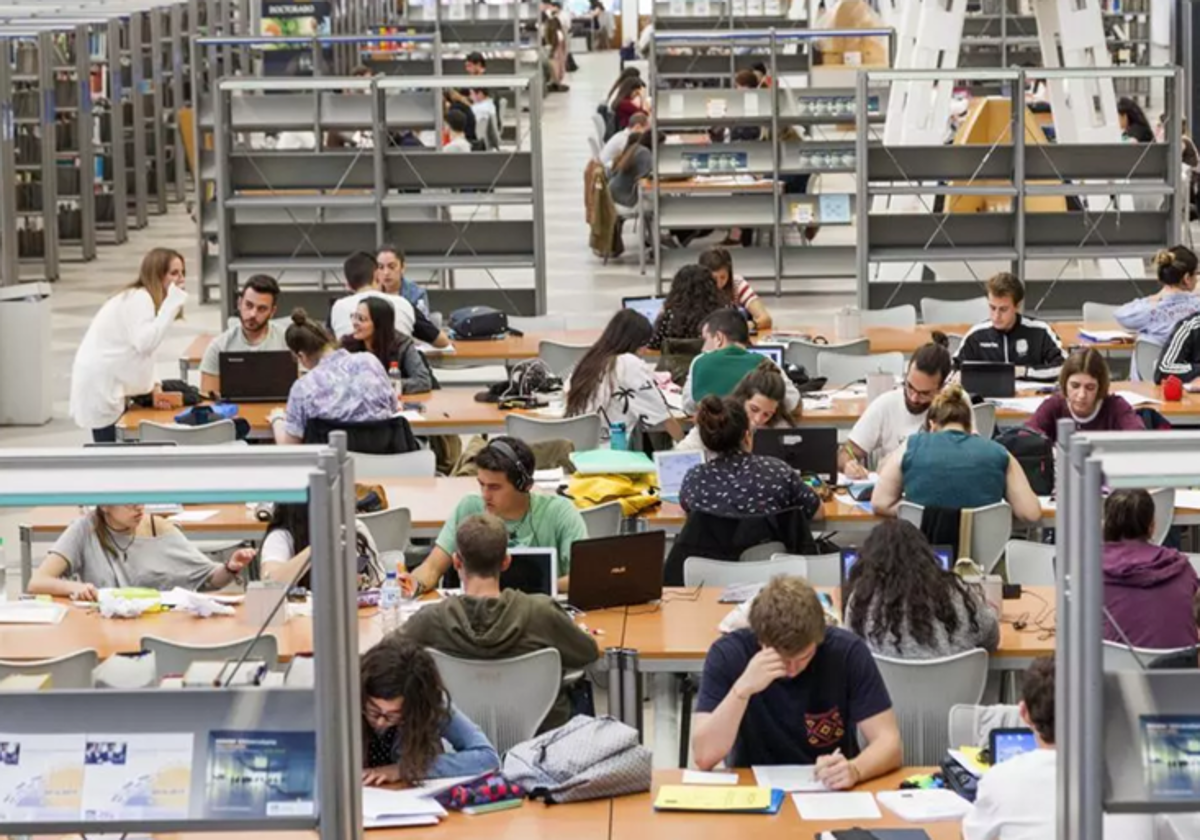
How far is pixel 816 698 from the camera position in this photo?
570 centimetres

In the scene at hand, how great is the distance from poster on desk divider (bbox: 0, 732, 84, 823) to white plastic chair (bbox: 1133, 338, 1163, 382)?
8.39 meters

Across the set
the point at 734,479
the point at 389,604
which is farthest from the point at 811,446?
the point at 389,604

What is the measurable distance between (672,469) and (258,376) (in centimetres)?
288

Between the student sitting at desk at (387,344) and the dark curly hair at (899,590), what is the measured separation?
4.57 metres

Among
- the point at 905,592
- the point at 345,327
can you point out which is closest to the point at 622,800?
the point at 905,592

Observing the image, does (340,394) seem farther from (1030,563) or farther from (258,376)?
(1030,563)

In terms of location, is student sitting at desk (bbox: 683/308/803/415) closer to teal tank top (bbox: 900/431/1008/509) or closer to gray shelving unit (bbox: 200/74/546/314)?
teal tank top (bbox: 900/431/1008/509)

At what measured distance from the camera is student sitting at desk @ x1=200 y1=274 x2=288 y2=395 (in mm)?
10953

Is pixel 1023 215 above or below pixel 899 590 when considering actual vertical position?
above

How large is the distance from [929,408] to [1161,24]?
2029 centimetres

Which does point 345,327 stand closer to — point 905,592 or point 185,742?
point 905,592

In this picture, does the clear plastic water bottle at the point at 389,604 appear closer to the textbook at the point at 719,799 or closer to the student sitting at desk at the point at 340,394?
the textbook at the point at 719,799

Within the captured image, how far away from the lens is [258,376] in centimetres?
1064

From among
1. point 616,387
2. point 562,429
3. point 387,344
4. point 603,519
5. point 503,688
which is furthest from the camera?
point 387,344
